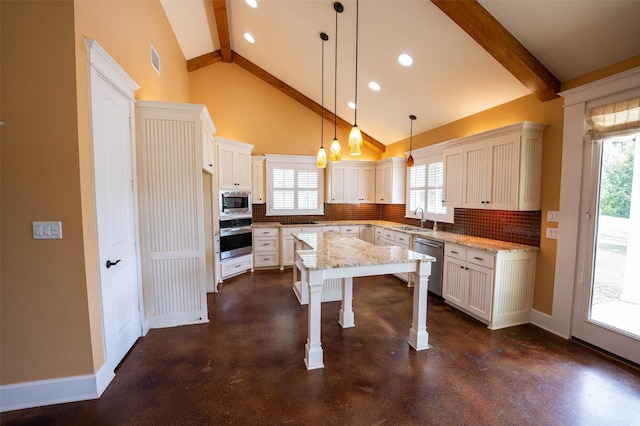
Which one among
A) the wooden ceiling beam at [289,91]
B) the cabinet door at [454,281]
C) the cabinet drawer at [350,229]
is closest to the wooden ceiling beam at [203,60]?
the wooden ceiling beam at [289,91]

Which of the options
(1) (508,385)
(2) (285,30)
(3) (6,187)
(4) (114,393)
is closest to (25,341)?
(4) (114,393)

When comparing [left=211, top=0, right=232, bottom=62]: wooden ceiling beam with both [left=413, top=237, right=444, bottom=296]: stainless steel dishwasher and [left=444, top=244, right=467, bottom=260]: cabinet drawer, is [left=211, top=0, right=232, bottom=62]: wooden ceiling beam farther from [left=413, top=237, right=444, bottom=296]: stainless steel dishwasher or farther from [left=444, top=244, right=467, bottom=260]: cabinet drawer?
[left=444, top=244, right=467, bottom=260]: cabinet drawer

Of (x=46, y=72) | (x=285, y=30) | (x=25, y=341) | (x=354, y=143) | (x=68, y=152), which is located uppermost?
(x=285, y=30)

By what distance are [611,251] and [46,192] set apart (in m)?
4.76

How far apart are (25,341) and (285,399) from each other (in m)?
1.87

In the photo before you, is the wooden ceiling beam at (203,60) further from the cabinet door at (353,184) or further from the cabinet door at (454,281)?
the cabinet door at (454,281)

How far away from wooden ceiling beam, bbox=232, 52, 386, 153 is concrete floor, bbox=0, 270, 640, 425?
4.34 m

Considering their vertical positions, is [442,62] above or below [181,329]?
above

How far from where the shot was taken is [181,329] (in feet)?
9.55

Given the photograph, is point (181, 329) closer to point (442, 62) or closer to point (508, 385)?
point (508, 385)

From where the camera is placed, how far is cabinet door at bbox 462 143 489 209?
340 centimetres

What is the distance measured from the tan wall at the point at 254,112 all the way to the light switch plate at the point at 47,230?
13.1ft

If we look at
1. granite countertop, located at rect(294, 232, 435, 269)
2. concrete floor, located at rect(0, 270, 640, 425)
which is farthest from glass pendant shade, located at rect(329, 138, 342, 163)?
concrete floor, located at rect(0, 270, 640, 425)

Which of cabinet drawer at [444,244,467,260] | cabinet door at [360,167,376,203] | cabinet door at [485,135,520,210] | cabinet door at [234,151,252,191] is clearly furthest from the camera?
cabinet door at [360,167,376,203]
